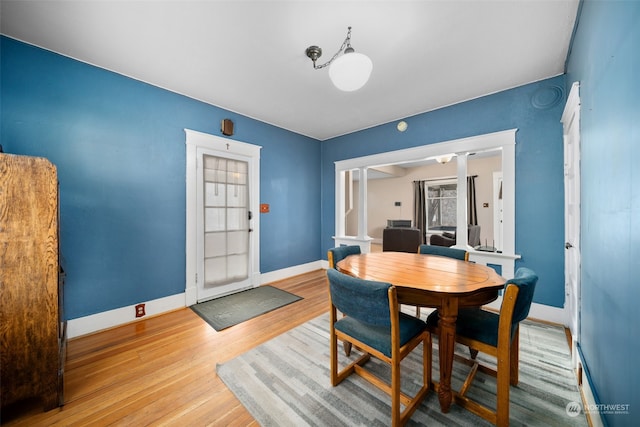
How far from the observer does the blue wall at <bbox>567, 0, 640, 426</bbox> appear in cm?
87

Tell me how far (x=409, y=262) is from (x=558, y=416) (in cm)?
118

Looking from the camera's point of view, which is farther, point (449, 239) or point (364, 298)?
point (449, 239)

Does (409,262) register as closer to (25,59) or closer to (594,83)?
(594,83)

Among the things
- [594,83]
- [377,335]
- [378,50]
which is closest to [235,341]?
[377,335]

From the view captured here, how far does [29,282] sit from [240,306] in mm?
1875

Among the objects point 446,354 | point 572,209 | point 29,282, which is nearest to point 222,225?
point 29,282

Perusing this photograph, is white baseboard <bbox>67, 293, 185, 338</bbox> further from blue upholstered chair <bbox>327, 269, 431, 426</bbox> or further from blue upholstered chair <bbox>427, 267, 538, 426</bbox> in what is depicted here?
blue upholstered chair <bbox>427, 267, 538, 426</bbox>

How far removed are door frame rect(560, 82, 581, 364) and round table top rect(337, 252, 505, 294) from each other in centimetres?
77

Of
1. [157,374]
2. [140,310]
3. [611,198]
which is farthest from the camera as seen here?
[140,310]

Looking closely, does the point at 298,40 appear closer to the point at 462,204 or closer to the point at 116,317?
the point at 462,204

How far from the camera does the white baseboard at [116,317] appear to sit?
2.20 meters

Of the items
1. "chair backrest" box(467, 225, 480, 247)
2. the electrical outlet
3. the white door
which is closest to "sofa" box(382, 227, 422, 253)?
"chair backrest" box(467, 225, 480, 247)

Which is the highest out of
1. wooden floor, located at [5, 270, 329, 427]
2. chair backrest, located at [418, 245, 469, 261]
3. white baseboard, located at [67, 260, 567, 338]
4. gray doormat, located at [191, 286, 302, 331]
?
chair backrest, located at [418, 245, 469, 261]

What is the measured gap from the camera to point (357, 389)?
157 cm
